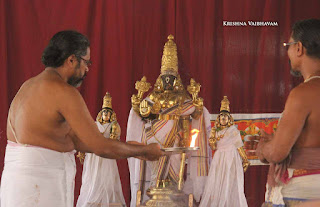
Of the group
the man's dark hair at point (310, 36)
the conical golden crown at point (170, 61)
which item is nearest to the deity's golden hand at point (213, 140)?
the conical golden crown at point (170, 61)

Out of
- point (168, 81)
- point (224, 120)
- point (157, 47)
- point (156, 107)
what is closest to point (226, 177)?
point (224, 120)

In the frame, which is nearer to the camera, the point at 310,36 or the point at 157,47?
the point at 310,36

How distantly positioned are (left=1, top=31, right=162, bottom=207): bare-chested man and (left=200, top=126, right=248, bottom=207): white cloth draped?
221 centimetres

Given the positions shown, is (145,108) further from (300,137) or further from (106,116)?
(300,137)

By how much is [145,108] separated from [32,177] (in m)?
2.42

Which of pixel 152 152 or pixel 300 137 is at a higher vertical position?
pixel 300 137

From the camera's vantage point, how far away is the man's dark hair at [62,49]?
3.25m

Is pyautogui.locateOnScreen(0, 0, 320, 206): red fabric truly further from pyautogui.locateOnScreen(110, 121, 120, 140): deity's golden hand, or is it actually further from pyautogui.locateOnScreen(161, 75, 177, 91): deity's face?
pyautogui.locateOnScreen(110, 121, 120, 140): deity's golden hand

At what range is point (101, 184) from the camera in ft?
17.4

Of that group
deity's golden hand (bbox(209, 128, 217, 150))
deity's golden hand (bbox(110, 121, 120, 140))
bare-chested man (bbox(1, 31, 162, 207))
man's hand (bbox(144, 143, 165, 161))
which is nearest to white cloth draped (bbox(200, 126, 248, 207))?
deity's golden hand (bbox(209, 128, 217, 150))

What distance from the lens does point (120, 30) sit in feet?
20.6

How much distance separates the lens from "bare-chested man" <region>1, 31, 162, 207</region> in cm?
310

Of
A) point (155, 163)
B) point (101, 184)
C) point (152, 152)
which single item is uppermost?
point (152, 152)

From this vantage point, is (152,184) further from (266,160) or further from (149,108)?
(266,160)
